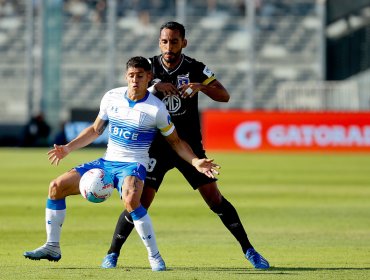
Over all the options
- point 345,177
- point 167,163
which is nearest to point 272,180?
point 345,177

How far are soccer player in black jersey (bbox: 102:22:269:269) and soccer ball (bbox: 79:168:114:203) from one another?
2.08 feet

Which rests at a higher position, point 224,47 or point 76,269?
point 224,47

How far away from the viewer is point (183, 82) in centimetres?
1008

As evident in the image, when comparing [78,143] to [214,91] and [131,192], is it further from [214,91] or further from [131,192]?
[214,91]

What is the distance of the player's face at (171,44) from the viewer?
32.3ft

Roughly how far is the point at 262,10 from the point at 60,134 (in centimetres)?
1235

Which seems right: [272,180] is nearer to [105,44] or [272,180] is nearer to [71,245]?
[71,245]

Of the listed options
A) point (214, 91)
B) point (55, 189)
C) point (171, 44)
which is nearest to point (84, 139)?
point (55, 189)

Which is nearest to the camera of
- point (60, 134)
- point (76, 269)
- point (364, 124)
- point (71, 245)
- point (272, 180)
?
point (76, 269)

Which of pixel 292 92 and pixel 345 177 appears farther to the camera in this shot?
pixel 292 92

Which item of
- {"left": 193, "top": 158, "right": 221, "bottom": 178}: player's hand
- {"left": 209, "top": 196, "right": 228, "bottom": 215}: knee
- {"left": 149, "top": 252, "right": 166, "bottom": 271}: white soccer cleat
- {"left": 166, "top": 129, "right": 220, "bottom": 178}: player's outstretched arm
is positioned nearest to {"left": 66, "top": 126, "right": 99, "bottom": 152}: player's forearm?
{"left": 166, "top": 129, "right": 220, "bottom": 178}: player's outstretched arm

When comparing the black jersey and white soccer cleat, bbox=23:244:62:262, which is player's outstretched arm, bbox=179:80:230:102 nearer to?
the black jersey

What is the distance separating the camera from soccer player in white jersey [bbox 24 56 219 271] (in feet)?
30.9

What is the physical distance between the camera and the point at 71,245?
12039 mm
